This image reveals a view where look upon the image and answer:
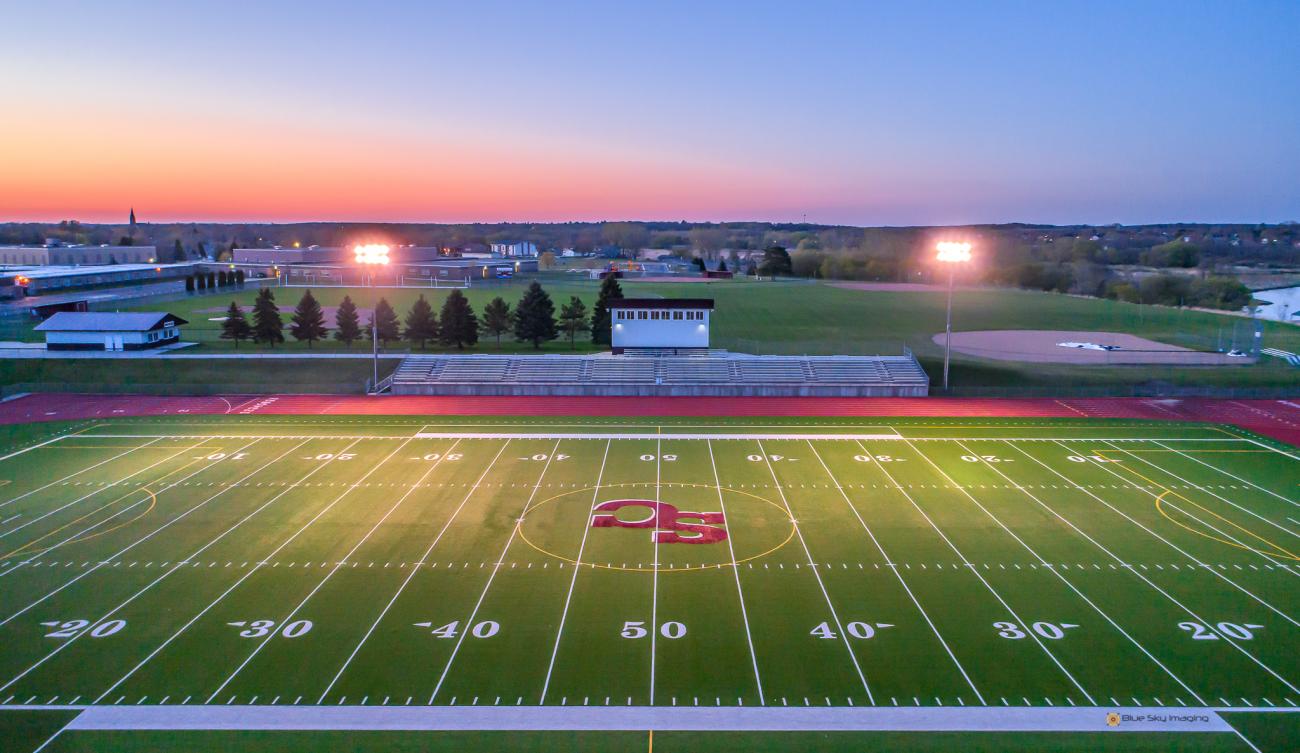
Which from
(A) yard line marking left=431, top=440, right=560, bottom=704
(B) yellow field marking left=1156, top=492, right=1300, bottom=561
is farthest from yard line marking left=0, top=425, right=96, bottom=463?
(B) yellow field marking left=1156, top=492, right=1300, bottom=561

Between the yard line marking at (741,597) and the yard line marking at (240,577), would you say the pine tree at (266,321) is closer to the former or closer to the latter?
the yard line marking at (240,577)

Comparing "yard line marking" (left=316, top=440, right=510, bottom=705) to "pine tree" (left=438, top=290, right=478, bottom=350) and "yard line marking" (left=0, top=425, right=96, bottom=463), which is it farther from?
"pine tree" (left=438, top=290, right=478, bottom=350)

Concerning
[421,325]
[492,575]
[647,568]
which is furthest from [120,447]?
[647,568]

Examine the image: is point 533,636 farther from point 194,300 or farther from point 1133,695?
point 194,300

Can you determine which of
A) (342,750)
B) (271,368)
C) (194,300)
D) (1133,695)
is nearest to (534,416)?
(271,368)

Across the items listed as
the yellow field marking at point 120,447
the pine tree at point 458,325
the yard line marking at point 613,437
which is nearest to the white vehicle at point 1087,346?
the yard line marking at point 613,437

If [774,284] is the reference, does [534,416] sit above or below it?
below
